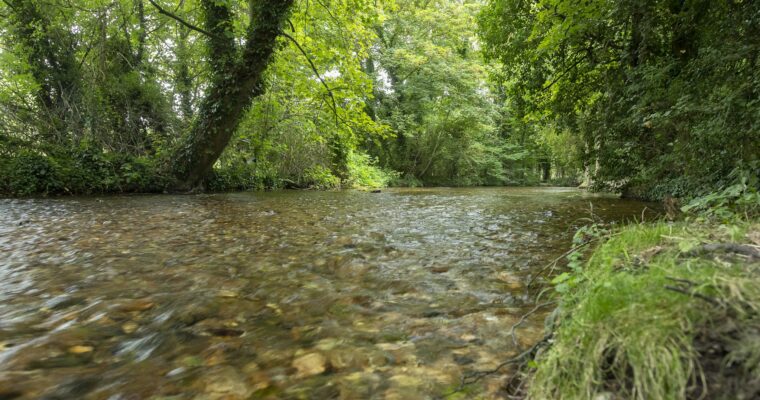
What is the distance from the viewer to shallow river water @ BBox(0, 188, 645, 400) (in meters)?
1.48

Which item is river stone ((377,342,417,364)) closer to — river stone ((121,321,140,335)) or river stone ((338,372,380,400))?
river stone ((338,372,380,400))

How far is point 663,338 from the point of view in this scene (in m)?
1.00

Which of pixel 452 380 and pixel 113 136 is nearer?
pixel 452 380

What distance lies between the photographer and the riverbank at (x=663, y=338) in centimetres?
92

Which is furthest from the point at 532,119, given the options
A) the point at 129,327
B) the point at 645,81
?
the point at 129,327

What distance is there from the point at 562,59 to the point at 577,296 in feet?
31.2

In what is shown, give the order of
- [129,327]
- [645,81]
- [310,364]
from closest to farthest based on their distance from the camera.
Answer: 1. [310,364]
2. [129,327]
3. [645,81]

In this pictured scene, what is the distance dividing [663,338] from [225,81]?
36.7 feet

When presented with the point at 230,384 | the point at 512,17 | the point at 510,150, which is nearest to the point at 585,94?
the point at 512,17

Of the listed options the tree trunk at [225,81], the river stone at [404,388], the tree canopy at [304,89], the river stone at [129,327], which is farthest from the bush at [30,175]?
the river stone at [404,388]

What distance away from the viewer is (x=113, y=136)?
11945mm

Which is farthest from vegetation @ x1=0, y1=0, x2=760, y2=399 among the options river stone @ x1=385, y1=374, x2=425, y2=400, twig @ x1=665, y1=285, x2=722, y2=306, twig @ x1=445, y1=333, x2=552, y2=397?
river stone @ x1=385, y1=374, x2=425, y2=400

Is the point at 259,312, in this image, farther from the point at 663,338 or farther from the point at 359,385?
the point at 663,338

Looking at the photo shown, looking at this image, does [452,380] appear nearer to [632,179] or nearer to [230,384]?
[230,384]
